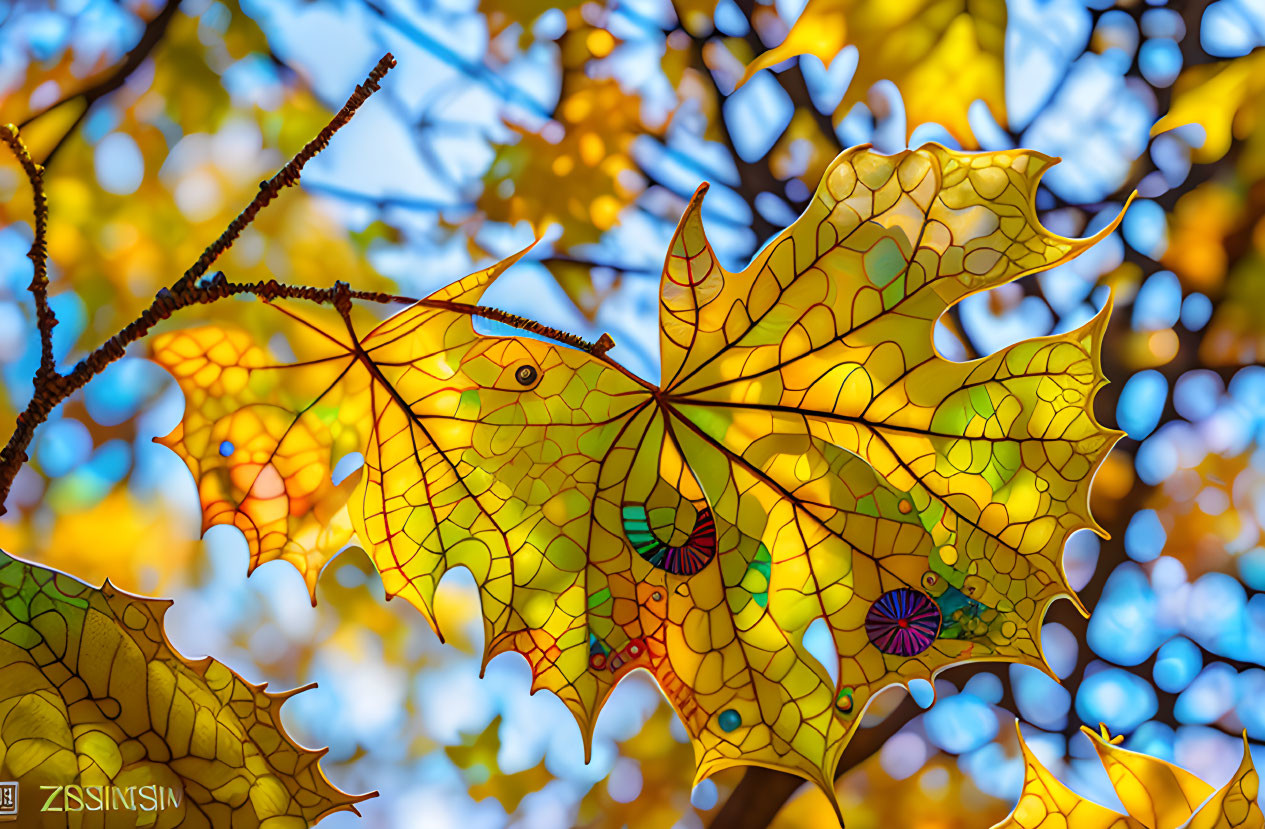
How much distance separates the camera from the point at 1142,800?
2.55 feet

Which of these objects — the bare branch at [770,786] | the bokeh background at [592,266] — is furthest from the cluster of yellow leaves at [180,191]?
the bare branch at [770,786]

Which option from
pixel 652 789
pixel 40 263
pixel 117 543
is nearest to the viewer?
pixel 40 263

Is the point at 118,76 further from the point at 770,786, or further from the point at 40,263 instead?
the point at 770,786

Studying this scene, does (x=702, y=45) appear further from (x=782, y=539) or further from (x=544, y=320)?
(x=782, y=539)

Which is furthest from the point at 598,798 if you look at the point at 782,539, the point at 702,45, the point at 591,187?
the point at 702,45

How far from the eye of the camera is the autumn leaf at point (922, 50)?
0.86 meters

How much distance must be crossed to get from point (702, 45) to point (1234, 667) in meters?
0.94

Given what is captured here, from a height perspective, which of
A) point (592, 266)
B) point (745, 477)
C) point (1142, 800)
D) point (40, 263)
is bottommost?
point (1142, 800)

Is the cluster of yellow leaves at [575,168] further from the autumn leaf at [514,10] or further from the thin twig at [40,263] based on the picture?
the thin twig at [40,263]

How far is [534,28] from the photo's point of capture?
87 centimetres

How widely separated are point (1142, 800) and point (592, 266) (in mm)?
779

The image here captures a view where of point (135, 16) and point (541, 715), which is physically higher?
point (135, 16)

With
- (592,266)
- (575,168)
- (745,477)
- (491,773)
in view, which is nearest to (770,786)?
(491,773)

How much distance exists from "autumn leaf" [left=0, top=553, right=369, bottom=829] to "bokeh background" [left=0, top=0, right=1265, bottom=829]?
0.53ft
